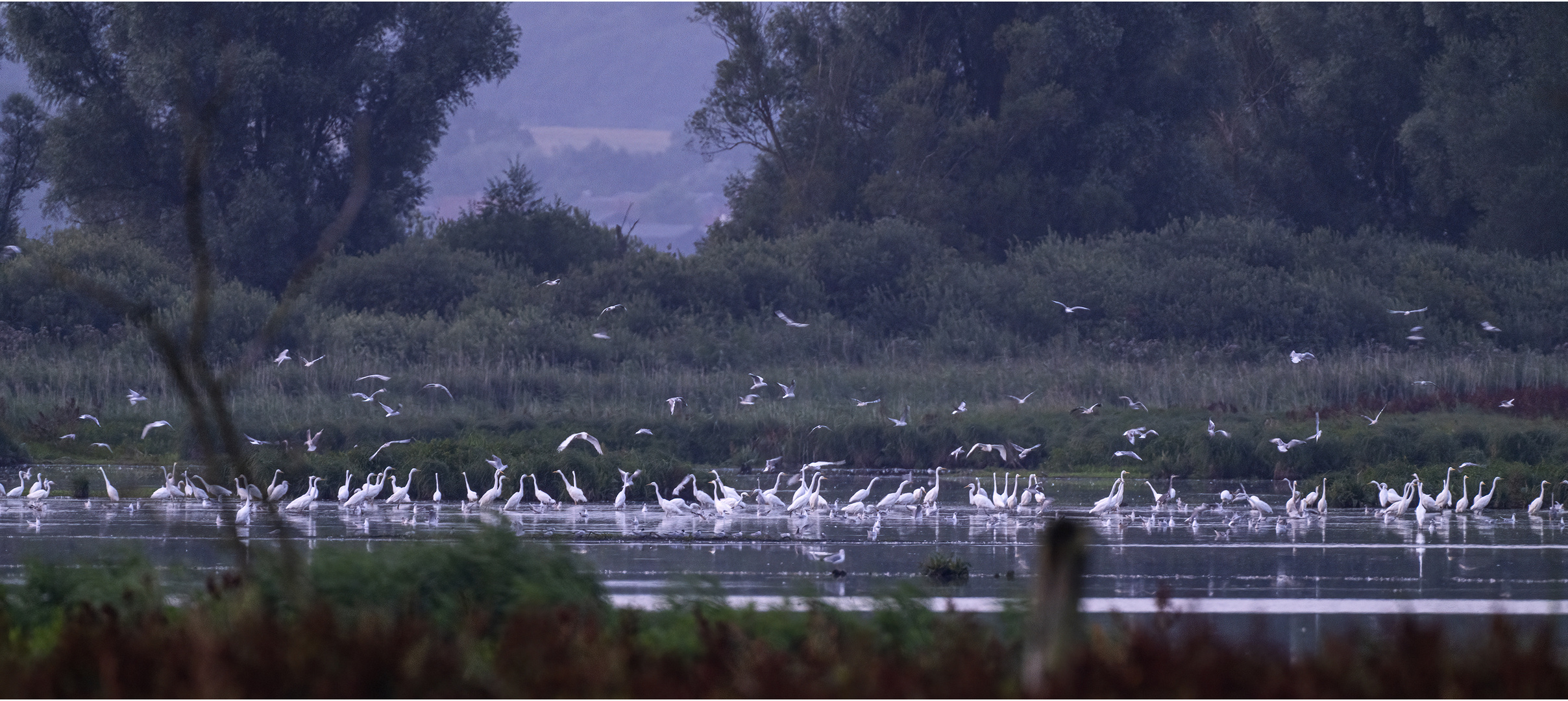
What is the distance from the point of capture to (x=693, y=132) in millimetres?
53812

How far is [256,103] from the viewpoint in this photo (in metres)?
45.6

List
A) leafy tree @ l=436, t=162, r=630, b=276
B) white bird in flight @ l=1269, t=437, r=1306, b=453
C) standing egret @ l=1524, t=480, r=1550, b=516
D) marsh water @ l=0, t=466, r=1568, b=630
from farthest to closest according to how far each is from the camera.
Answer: leafy tree @ l=436, t=162, r=630, b=276 < white bird in flight @ l=1269, t=437, r=1306, b=453 < standing egret @ l=1524, t=480, r=1550, b=516 < marsh water @ l=0, t=466, r=1568, b=630

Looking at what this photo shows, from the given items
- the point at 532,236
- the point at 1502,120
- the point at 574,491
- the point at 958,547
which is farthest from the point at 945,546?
the point at 1502,120

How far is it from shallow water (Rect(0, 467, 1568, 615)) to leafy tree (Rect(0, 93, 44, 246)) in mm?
31685

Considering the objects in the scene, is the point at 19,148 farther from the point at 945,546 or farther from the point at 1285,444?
the point at 945,546

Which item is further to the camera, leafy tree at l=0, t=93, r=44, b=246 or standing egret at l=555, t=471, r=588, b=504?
leafy tree at l=0, t=93, r=44, b=246

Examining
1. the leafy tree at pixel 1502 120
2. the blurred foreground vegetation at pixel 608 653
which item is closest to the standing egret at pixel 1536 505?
the blurred foreground vegetation at pixel 608 653

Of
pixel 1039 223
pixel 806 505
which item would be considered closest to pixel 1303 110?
pixel 1039 223

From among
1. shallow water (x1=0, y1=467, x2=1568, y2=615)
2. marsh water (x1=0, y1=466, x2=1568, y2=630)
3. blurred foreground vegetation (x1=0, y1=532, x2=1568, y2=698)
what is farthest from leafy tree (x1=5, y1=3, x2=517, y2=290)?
blurred foreground vegetation (x1=0, y1=532, x2=1568, y2=698)

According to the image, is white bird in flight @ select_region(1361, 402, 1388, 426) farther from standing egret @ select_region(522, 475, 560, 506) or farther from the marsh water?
standing egret @ select_region(522, 475, 560, 506)

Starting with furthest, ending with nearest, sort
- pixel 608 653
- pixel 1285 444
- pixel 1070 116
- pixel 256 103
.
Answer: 1. pixel 1070 116
2. pixel 256 103
3. pixel 1285 444
4. pixel 608 653

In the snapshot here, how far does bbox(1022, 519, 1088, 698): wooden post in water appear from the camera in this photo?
4.84 metres

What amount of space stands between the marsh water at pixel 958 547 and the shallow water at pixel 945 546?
0.15 ft

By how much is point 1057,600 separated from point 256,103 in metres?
44.1
